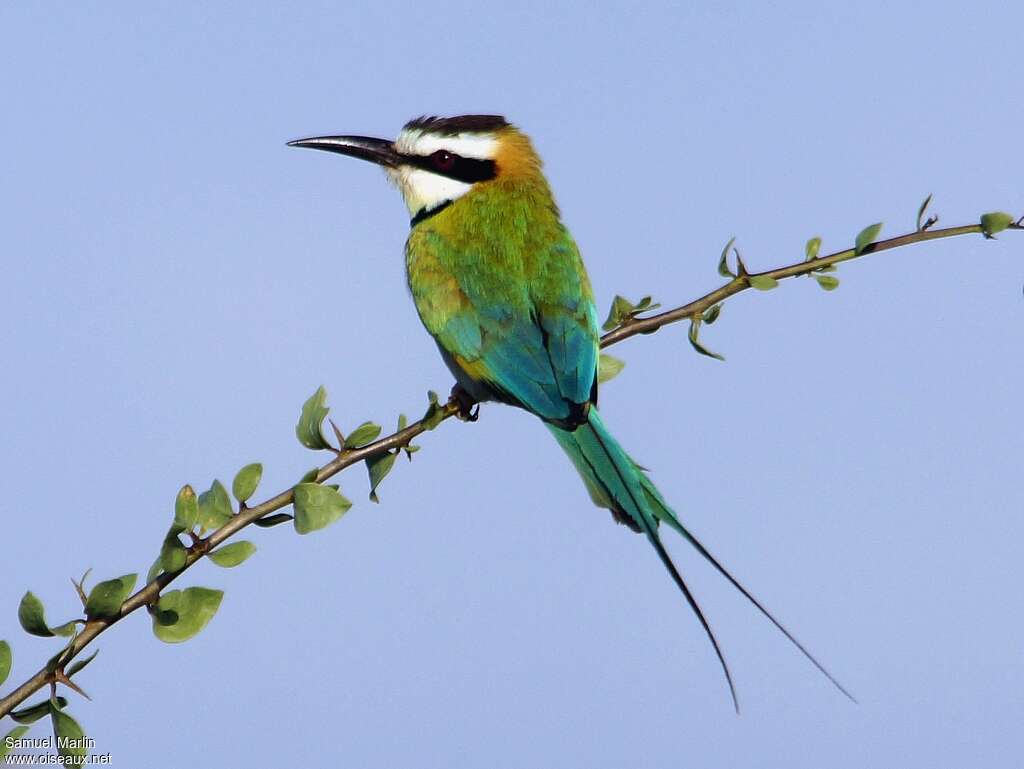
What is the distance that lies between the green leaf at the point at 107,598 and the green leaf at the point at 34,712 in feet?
0.37

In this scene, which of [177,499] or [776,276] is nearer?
[177,499]

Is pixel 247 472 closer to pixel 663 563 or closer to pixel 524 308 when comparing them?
pixel 663 563

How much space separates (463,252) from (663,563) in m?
1.35

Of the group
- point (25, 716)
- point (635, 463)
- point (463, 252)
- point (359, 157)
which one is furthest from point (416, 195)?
point (25, 716)

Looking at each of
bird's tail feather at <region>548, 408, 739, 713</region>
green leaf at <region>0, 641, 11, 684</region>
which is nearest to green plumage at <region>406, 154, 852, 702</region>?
bird's tail feather at <region>548, 408, 739, 713</region>

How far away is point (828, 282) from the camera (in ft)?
7.09

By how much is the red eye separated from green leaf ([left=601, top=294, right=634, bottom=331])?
5.18 ft

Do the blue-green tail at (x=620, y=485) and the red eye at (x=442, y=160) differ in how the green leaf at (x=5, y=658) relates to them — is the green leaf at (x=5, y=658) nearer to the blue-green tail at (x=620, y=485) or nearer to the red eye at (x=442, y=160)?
the blue-green tail at (x=620, y=485)

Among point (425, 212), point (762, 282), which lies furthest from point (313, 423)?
point (425, 212)

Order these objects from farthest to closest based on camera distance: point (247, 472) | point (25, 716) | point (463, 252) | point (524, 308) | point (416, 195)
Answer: point (416, 195), point (463, 252), point (524, 308), point (247, 472), point (25, 716)

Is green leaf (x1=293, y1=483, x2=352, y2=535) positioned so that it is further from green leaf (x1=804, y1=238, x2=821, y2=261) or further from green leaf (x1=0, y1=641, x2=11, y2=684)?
green leaf (x1=804, y1=238, x2=821, y2=261)

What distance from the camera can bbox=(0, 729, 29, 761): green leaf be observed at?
1500 mm

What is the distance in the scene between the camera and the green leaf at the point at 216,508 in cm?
172

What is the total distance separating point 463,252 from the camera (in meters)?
3.29
